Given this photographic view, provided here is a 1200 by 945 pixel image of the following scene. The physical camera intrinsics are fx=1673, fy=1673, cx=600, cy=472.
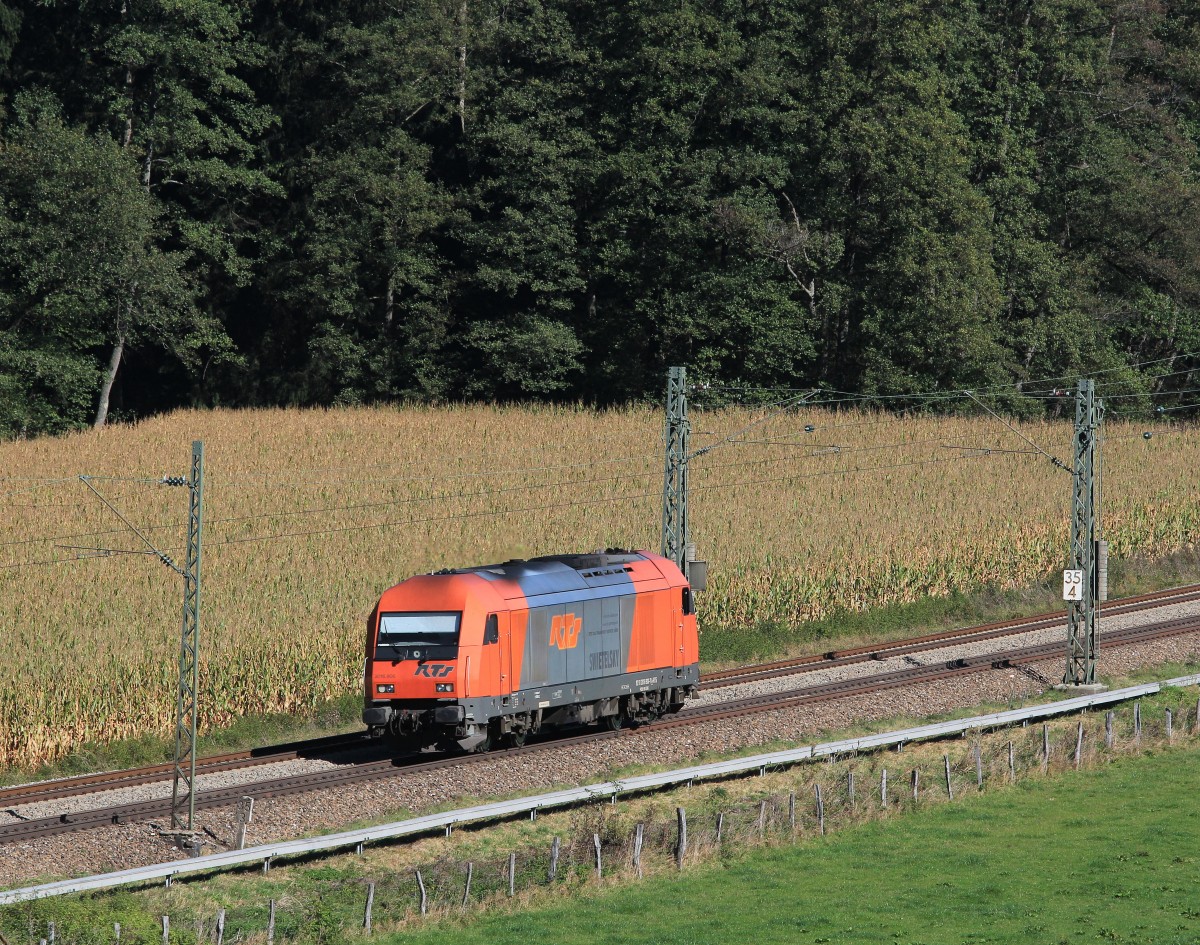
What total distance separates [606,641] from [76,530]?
22.4 metres

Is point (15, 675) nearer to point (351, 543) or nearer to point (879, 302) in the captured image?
point (351, 543)

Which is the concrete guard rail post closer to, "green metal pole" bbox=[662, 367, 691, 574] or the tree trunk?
"green metal pole" bbox=[662, 367, 691, 574]

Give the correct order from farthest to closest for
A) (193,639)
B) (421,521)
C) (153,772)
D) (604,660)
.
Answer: (421,521) < (604,660) < (153,772) < (193,639)

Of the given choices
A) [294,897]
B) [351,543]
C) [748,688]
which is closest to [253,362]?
[351,543]

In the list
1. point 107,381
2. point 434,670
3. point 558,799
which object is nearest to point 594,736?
point 434,670

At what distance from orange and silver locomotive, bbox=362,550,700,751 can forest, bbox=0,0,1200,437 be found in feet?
138

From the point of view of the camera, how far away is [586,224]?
8269 centimetres

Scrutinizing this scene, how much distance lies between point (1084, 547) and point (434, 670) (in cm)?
1717

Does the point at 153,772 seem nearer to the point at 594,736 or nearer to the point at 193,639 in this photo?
the point at 193,639

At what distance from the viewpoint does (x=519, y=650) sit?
33.2 meters

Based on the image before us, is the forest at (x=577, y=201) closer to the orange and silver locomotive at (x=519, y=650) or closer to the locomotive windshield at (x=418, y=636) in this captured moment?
the orange and silver locomotive at (x=519, y=650)

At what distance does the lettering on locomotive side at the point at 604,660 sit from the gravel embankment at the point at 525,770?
1582 millimetres

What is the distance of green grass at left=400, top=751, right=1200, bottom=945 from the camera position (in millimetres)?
24656

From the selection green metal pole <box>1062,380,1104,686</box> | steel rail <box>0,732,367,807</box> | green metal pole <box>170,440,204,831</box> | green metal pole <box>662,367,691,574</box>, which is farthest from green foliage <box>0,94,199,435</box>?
green metal pole <box>170,440,204,831</box>
